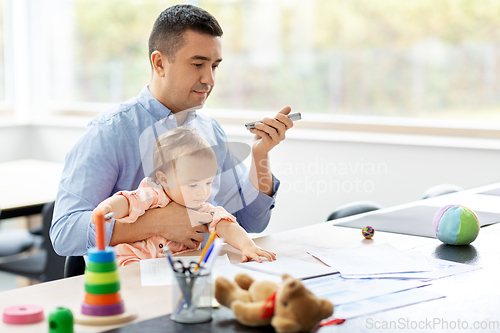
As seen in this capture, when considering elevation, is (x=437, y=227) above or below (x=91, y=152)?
below

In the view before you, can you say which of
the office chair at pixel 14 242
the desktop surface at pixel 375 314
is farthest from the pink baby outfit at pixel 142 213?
the office chair at pixel 14 242

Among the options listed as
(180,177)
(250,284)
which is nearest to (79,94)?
(180,177)

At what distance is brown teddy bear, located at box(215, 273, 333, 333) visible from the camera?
31.7 inches

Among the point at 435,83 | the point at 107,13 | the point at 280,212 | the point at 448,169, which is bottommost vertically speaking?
the point at 280,212

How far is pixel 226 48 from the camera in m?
3.99

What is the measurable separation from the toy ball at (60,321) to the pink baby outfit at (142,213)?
1.66 feet

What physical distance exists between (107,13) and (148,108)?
9.79 ft

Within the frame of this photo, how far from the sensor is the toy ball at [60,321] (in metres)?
0.81

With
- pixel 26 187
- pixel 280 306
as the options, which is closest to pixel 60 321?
pixel 280 306

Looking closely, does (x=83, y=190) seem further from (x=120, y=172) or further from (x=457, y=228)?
(x=457, y=228)

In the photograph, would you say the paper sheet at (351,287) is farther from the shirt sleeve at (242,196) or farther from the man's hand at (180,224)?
the shirt sleeve at (242,196)

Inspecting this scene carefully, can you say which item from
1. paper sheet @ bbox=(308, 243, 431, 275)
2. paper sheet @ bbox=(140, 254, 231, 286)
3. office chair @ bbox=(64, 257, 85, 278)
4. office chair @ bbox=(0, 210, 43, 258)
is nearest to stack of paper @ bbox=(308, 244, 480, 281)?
paper sheet @ bbox=(308, 243, 431, 275)

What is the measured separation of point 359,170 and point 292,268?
2267 millimetres

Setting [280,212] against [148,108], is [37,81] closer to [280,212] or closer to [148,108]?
[280,212]
